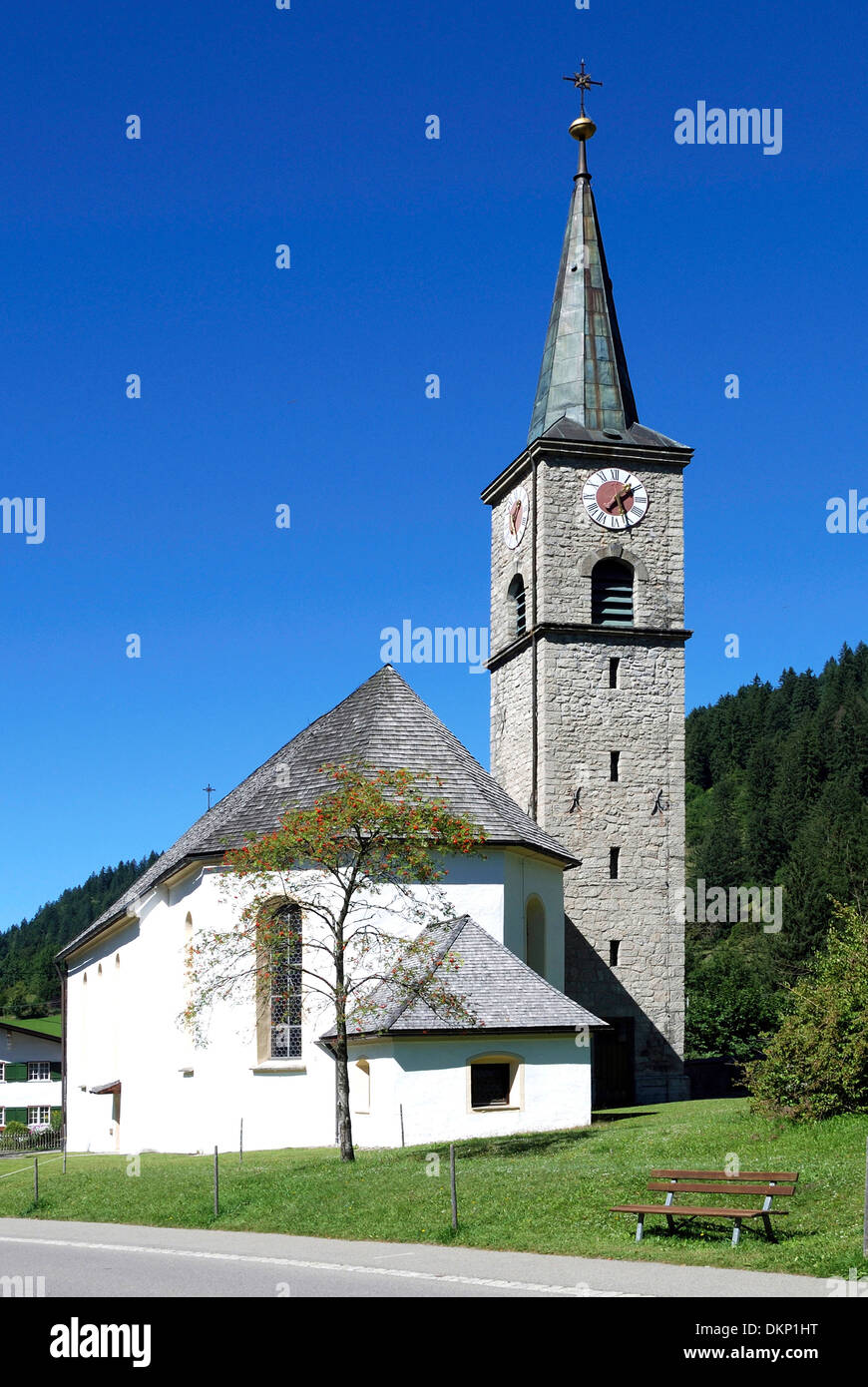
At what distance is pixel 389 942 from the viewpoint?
2631cm

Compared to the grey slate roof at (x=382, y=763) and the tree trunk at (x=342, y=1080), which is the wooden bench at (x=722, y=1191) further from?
the grey slate roof at (x=382, y=763)

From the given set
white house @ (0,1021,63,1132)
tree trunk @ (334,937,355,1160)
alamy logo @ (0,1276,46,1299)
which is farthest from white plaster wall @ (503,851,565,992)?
white house @ (0,1021,63,1132)

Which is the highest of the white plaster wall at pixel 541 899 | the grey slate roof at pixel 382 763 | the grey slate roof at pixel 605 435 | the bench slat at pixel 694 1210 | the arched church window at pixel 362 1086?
the grey slate roof at pixel 605 435

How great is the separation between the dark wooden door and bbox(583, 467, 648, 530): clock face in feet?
45.1

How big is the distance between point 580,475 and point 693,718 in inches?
4048

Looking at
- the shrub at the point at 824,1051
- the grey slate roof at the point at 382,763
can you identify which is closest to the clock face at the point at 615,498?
the grey slate roof at the point at 382,763

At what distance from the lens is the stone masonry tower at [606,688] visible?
37656 millimetres

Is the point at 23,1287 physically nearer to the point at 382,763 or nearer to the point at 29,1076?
the point at 382,763

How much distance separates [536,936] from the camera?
3291 centimetres

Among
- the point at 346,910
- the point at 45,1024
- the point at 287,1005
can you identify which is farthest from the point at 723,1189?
the point at 45,1024
